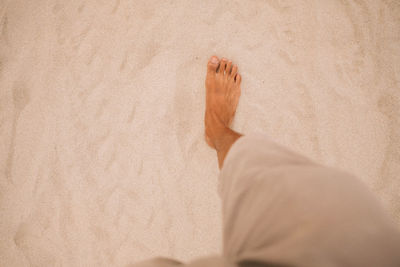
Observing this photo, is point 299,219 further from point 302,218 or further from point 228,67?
point 228,67

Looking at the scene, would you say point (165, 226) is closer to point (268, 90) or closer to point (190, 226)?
point (190, 226)

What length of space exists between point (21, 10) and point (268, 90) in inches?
51.7

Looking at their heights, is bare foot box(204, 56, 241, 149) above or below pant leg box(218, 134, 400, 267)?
above

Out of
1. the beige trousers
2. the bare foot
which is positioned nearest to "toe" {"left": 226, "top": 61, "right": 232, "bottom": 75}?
the bare foot

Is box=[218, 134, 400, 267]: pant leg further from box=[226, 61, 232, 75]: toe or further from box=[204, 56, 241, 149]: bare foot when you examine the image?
box=[226, 61, 232, 75]: toe

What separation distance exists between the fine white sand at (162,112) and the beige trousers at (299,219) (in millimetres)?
520

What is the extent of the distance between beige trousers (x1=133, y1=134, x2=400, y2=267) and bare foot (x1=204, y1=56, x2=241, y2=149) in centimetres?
50

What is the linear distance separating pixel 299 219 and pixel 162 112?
81 centimetres

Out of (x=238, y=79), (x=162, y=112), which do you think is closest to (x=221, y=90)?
(x=238, y=79)

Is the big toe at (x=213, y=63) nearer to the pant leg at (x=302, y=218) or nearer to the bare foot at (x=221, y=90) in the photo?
the bare foot at (x=221, y=90)

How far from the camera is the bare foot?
1085mm

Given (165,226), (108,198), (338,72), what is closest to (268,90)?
(338,72)

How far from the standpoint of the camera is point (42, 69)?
1160 mm

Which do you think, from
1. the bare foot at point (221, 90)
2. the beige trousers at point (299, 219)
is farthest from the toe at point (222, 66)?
the beige trousers at point (299, 219)
